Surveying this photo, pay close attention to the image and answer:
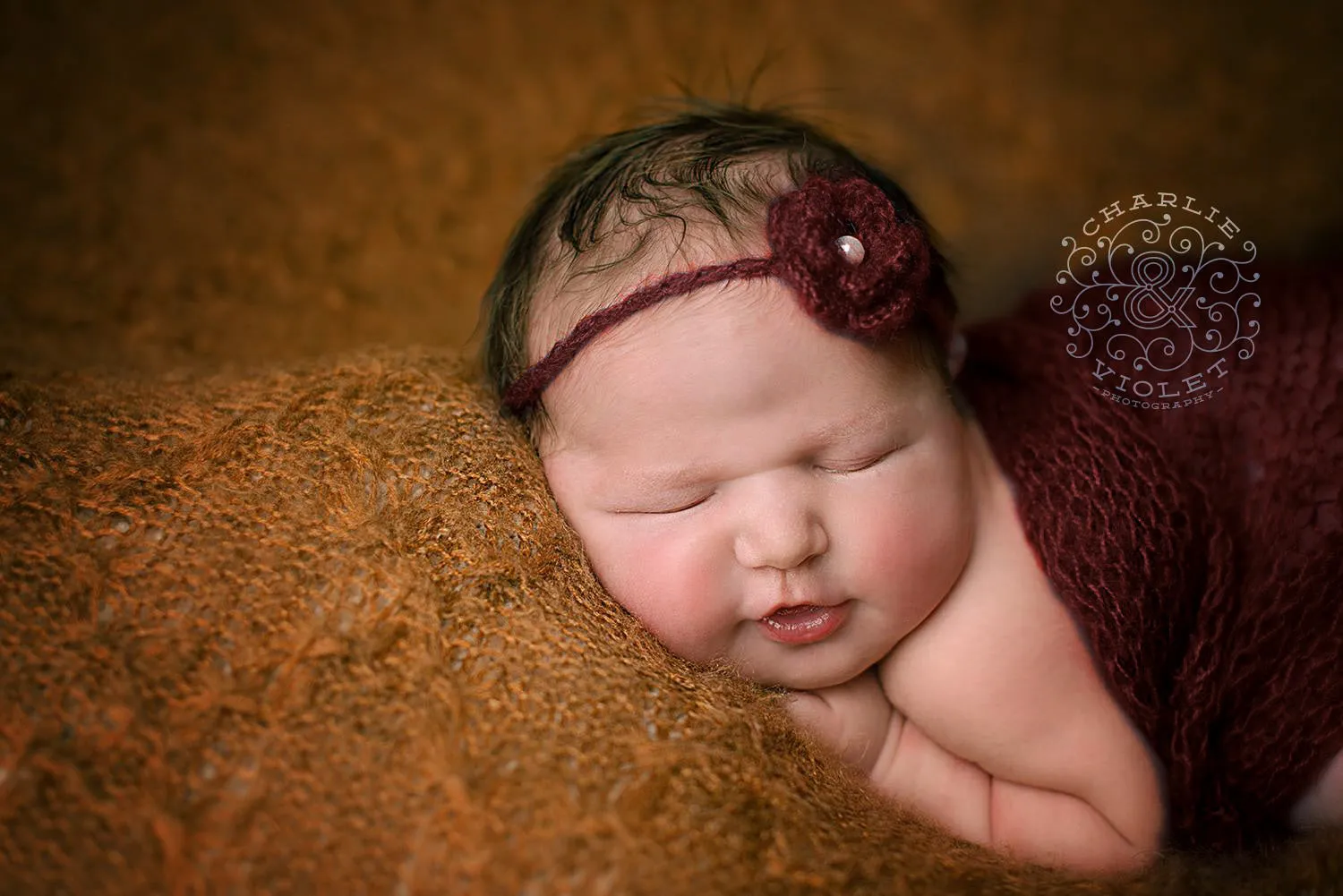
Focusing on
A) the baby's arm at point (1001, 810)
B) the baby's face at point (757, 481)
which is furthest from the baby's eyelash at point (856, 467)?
the baby's arm at point (1001, 810)

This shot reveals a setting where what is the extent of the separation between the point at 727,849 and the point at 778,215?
1.55ft

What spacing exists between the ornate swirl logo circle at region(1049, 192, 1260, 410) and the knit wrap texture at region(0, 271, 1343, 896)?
266 mm

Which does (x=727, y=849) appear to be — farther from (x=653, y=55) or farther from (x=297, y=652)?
(x=653, y=55)

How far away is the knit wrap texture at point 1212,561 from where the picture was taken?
92cm

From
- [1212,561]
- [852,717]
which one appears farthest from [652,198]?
[1212,561]

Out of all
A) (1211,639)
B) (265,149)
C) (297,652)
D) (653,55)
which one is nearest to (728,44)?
(653,55)

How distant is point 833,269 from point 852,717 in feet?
1.32

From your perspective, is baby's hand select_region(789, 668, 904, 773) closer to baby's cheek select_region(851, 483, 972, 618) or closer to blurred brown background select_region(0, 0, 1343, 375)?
baby's cheek select_region(851, 483, 972, 618)

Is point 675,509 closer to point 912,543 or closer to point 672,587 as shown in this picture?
point 672,587

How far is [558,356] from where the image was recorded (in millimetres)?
874

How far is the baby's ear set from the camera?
994 millimetres

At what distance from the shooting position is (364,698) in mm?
668

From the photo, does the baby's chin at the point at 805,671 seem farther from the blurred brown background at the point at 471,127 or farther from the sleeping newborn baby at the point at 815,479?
the blurred brown background at the point at 471,127

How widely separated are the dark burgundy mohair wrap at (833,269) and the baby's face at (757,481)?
13mm
